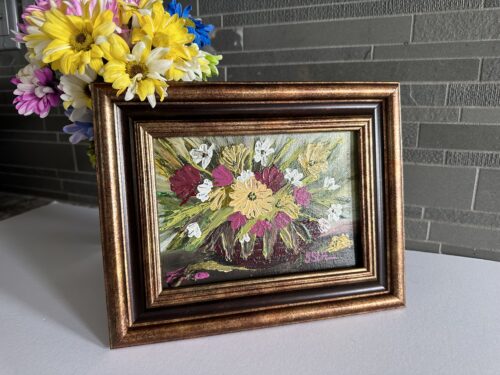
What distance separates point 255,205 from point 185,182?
0.12m

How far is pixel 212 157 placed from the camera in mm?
633

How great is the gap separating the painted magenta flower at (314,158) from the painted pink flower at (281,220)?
3.4 inches

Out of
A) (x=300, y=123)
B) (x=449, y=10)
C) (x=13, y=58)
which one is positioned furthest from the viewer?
(x=13, y=58)

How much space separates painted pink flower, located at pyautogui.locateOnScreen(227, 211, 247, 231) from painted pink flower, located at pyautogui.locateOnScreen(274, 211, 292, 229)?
0.19 feet

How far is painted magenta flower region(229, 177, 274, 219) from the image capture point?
65 centimetres

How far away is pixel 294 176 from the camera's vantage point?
67cm

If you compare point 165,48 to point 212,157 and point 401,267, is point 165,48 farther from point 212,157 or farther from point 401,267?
point 401,267

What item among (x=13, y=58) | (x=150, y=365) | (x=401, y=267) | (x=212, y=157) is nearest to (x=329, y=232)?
(x=401, y=267)

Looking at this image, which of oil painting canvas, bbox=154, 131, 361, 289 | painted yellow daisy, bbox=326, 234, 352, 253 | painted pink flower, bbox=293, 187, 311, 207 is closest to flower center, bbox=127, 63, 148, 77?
oil painting canvas, bbox=154, 131, 361, 289

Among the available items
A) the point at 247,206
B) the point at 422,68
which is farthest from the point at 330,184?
the point at 422,68

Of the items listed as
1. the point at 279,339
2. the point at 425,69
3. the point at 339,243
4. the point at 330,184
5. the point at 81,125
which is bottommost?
the point at 279,339

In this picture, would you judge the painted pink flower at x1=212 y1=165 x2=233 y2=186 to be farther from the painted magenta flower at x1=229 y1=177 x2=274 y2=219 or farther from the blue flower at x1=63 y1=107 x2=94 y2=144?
the blue flower at x1=63 y1=107 x2=94 y2=144

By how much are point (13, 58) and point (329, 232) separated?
3.72 ft

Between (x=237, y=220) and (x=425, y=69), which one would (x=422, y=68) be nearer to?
(x=425, y=69)
